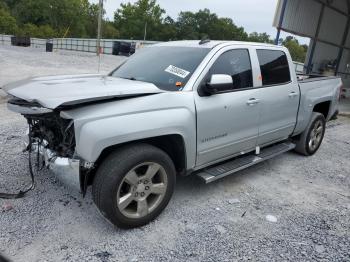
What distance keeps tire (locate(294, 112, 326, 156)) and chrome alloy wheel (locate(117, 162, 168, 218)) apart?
131 inches

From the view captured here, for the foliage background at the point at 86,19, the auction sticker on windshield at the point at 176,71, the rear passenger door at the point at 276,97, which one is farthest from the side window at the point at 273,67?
the foliage background at the point at 86,19

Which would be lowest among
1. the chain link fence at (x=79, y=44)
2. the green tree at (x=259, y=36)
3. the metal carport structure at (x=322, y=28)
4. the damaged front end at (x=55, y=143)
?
the chain link fence at (x=79, y=44)

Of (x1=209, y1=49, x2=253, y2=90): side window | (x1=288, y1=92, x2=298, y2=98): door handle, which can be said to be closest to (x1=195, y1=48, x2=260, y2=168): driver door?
(x1=209, y1=49, x2=253, y2=90): side window

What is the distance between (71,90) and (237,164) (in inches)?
88.4

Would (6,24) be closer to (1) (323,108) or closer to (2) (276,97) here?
(1) (323,108)

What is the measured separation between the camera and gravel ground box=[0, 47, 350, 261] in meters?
3.08

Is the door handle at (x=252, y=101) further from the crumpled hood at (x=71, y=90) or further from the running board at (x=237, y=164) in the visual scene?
the crumpled hood at (x=71, y=90)

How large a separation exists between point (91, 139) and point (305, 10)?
15.6m

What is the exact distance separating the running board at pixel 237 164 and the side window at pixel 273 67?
3.24 feet

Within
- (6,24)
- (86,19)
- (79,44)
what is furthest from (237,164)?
(86,19)

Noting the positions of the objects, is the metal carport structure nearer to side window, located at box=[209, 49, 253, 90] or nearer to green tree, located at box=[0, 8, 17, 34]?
side window, located at box=[209, 49, 253, 90]

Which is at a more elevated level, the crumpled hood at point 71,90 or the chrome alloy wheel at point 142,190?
the crumpled hood at point 71,90

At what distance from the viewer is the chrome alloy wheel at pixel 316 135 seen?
5977 millimetres

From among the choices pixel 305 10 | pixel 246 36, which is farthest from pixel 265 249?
pixel 246 36
